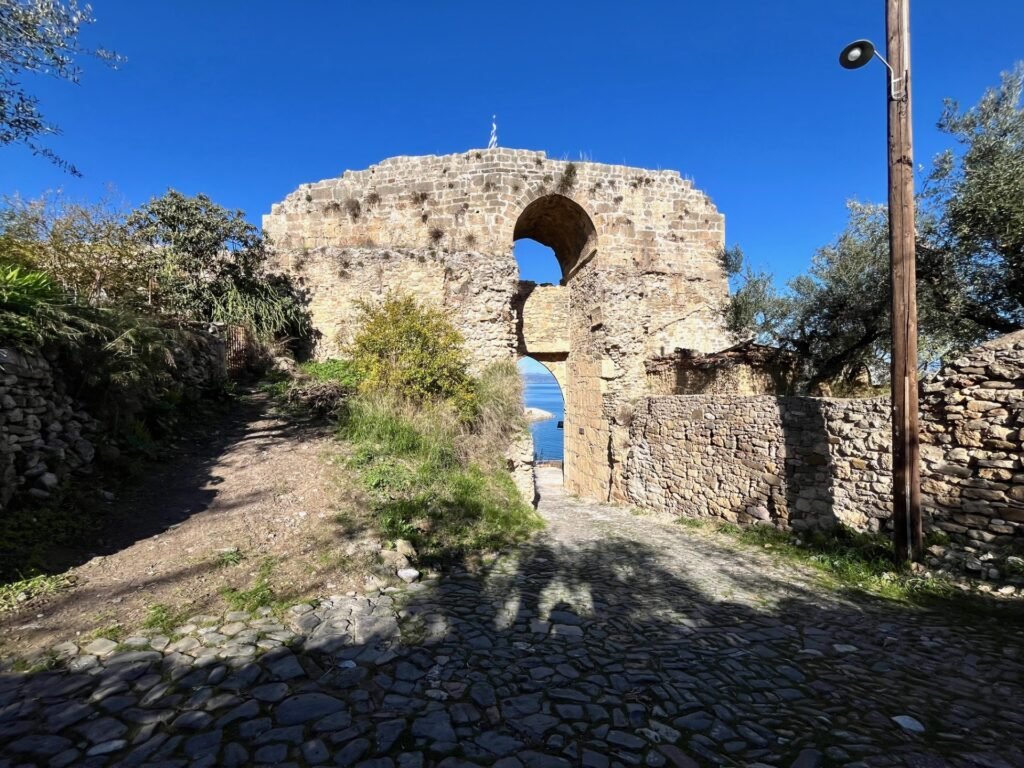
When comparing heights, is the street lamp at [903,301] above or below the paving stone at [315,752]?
above

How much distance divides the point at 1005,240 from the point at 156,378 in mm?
13397

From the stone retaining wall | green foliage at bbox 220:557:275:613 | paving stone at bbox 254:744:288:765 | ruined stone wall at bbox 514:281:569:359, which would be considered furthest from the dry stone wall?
ruined stone wall at bbox 514:281:569:359

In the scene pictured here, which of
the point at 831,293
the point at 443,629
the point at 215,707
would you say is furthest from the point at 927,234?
the point at 215,707

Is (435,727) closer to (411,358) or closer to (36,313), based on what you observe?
(36,313)

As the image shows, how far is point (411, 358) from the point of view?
8.66 m

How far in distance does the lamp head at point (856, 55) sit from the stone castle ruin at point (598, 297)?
472 cm

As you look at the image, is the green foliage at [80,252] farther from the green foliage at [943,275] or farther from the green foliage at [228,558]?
the green foliage at [943,275]

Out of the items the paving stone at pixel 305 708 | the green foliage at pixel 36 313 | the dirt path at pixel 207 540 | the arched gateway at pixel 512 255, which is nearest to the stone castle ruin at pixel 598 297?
the arched gateway at pixel 512 255

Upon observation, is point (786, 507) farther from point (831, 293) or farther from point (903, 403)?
point (831, 293)

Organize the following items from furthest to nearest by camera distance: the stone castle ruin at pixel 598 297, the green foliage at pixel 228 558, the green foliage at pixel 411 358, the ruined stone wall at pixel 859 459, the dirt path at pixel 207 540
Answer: the stone castle ruin at pixel 598 297, the green foliage at pixel 411 358, the ruined stone wall at pixel 859 459, the green foliage at pixel 228 558, the dirt path at pixel 207 540

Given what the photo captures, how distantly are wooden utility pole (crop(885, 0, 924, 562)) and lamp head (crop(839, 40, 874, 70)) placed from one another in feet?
2.16

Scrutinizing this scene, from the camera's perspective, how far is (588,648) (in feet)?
11.0

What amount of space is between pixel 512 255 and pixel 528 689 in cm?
1017

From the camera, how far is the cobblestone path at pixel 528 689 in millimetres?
2209
